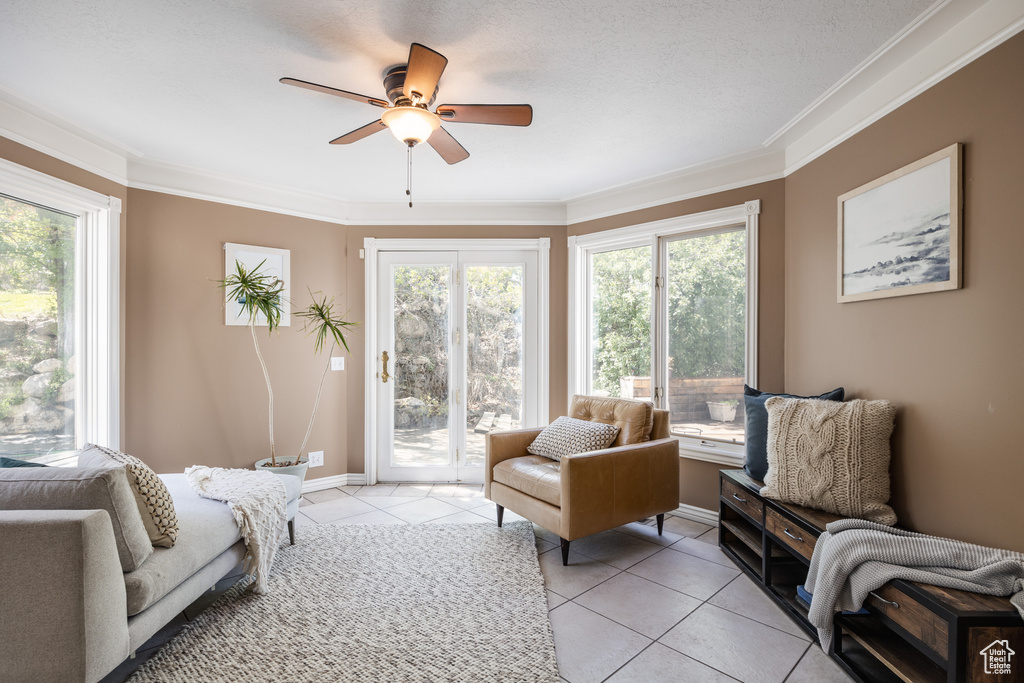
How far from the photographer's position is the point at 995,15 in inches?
68.0

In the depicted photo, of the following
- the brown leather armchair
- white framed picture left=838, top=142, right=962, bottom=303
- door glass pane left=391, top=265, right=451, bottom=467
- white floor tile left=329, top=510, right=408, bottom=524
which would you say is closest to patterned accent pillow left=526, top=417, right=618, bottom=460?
the brown leather armchair

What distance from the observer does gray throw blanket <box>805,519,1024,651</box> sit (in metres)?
1.48

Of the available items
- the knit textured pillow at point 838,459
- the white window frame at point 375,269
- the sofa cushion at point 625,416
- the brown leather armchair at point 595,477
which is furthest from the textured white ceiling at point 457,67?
the brown leather armchair at point 595,477

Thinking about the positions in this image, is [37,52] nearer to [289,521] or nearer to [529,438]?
[289,521]

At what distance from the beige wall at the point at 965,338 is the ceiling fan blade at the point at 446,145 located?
2.02 meters

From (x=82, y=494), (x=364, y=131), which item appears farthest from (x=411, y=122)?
(x=82, y=494)

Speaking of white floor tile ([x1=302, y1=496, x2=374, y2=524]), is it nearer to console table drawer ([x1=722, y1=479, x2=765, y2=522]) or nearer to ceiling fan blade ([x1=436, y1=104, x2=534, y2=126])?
console table drawer ([x1=722, y1=479, x2=765, y2=522])

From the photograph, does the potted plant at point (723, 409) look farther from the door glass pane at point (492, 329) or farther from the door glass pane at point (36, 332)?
the door glass pane at point (36, 332)

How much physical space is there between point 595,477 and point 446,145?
195 cm

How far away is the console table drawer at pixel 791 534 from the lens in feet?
6.79

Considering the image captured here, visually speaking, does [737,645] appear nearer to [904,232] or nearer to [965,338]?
[965,338]

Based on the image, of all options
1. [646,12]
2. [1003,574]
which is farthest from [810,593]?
[646,12]

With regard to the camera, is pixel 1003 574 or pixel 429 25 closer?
pixel 1003 574

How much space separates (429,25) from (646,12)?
32.4 inches
